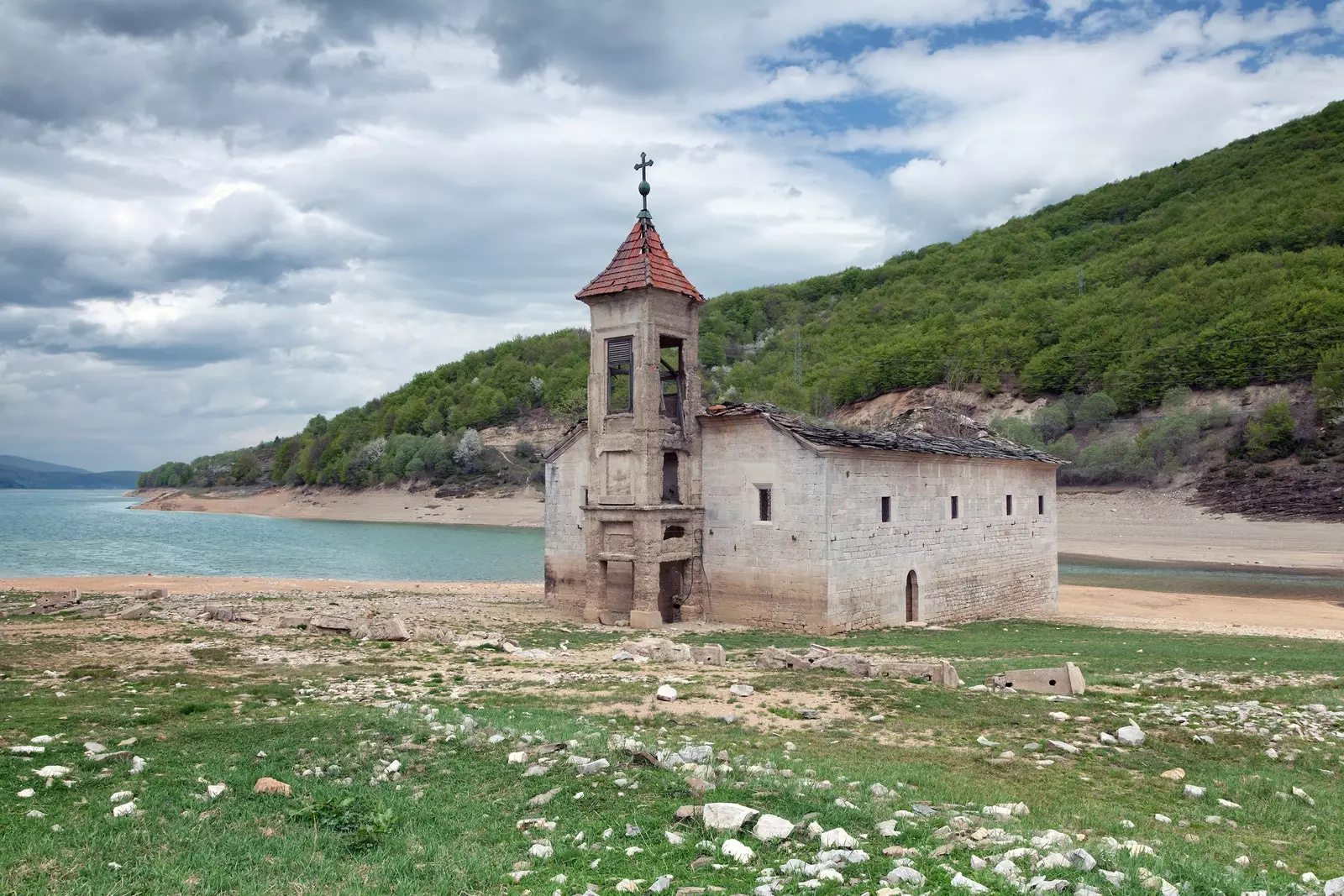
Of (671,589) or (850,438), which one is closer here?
(850,438)

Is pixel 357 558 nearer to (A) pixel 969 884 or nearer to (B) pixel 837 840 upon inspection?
(B) pixel 837 840

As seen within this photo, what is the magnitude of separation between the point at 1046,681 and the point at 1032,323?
8610cm

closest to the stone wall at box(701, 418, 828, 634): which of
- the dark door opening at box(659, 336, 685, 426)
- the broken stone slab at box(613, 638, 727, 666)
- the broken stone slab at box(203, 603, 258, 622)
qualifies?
the dark door opening at box(659, 336, 685, 426)

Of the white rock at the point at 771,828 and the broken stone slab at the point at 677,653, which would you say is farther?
the broken stone slab at the point at 677,653

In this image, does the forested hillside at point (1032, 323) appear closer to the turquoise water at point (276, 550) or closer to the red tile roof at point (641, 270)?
the turquoise water at point (276, 550)

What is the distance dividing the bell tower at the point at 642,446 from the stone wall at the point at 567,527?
284 centimetres

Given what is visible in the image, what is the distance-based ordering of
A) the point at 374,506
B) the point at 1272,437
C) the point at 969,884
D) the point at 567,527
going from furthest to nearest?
the point at 374,506, the point at 1272,437, the point at 567,527, the point at 969,884

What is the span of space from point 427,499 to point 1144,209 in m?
104

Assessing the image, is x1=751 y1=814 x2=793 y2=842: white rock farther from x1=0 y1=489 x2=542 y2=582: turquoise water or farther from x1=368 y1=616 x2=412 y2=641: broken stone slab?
x1=0 y1=489 x2=542 y2=582: turquoise water

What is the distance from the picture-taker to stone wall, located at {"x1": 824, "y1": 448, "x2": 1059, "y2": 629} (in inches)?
977

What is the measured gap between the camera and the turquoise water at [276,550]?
52.1m

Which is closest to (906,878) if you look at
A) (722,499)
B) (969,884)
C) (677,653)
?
(969,884)

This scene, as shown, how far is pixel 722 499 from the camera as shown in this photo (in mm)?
26078

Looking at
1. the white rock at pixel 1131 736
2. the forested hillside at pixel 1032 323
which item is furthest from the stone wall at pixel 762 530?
the forested hillside at pixel 1032 323
